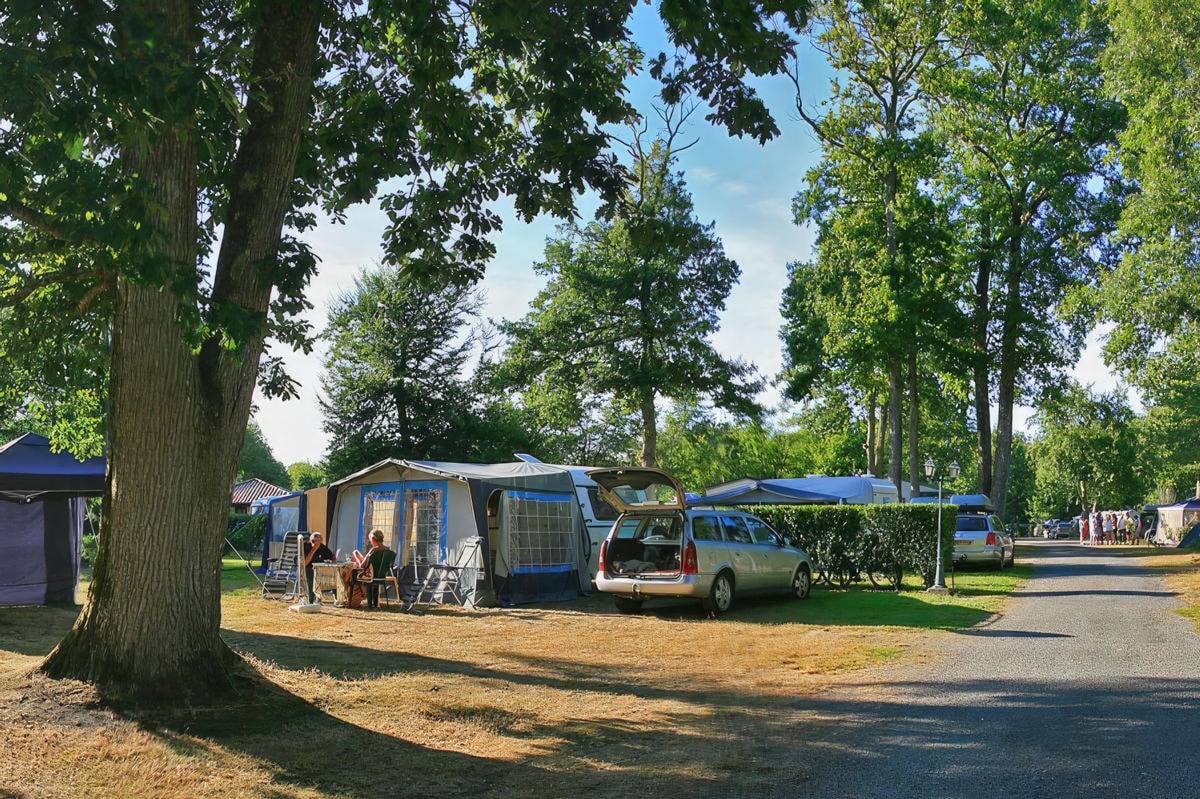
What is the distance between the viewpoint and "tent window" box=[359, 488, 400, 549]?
57.9ft

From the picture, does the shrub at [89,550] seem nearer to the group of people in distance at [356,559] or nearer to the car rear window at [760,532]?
the group of people in distance at [356,559]

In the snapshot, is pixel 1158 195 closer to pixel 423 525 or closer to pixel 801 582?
pixel 801 582

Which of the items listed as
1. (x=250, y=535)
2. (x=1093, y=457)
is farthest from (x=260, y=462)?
(x=1093, y=457)

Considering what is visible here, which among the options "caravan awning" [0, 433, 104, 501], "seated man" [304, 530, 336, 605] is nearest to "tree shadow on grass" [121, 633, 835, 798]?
"caravan awning" [0, 433, 104, 501]

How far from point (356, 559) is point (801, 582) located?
7.73 metres

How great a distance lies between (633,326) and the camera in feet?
105

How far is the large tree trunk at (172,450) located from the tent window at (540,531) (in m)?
9.29

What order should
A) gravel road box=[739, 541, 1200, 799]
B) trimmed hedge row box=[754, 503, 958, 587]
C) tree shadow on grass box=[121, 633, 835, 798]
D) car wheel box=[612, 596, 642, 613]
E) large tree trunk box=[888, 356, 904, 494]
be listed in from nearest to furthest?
gravel road box=[739, 541, 1200, 799]
tree shadow on grass box=[121, 633, 835, 798]
car wheel box=[612, 596, 642, 613]
trimmed hedge row box=[754, 503, 958, 587]
large tree trunk box=[888, 356, 904, 494]

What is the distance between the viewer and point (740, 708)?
24.2 ft

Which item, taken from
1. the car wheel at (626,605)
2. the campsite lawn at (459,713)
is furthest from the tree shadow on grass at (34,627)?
the car wheel at (626,605)

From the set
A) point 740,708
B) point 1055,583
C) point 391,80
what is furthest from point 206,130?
point 1055,583

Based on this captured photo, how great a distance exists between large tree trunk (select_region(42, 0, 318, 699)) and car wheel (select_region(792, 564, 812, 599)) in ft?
35.8

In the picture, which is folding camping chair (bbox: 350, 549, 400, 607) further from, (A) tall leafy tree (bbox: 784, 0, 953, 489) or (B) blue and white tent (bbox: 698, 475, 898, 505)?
(A) tall leafy tree (bbox: 784, 0, 953, 489)

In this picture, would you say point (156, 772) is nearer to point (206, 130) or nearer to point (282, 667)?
point (282, 667)
